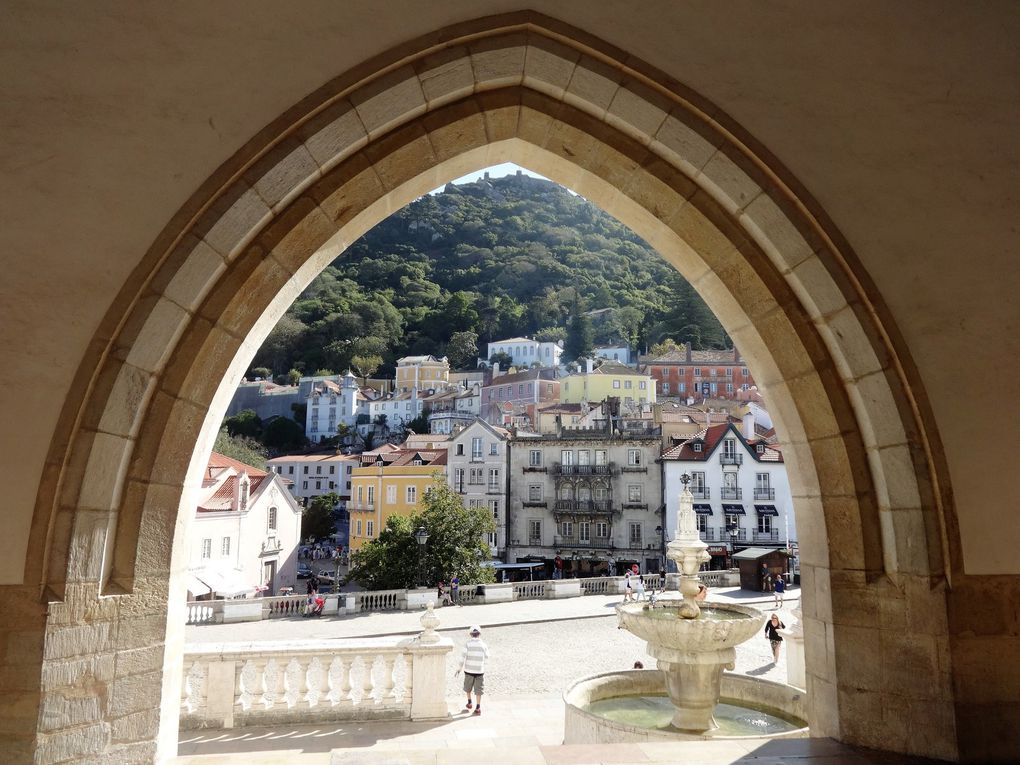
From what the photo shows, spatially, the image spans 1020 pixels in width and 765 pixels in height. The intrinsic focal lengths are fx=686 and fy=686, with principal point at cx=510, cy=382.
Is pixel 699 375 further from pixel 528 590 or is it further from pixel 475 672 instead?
pixel 475 672

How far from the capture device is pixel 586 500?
30.0 meters

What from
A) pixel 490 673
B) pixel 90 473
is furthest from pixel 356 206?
pixel 490 673

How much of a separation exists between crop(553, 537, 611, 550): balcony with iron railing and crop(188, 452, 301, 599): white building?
11.5 m

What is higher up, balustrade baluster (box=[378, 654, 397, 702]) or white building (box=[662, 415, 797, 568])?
white building (box=[662, 415, 797, 568])

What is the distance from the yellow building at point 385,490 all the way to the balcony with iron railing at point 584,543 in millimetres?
6175

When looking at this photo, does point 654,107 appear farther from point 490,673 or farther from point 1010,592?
point 490,673

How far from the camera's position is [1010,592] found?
268 cm

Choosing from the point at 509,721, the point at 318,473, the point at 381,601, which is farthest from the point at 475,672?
the point at 318,473

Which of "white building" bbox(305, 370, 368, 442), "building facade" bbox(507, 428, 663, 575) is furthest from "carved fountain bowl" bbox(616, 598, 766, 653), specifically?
"white building" bbox(305, 370, 368, 442)

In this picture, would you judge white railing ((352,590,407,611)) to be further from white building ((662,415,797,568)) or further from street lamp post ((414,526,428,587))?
white building ((662,415,797,568))

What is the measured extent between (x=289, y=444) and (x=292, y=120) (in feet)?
199

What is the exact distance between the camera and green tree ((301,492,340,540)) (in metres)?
41.4

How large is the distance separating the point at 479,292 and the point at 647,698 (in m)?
85.4

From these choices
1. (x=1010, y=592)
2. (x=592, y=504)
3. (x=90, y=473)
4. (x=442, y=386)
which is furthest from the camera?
(x=442, y=386)
